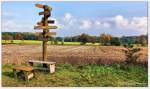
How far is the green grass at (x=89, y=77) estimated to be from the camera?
7156mm

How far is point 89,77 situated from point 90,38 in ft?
1.85

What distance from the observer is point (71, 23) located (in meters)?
7.21

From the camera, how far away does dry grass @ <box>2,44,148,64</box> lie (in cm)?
729

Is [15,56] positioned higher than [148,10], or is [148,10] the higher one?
[148,10]

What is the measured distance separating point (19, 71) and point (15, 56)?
247 mm

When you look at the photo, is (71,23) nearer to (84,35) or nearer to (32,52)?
(84,35)

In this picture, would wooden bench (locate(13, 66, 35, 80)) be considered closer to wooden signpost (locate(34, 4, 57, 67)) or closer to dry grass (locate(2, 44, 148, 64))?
dry grass (locate(2, 44, 148, 64))

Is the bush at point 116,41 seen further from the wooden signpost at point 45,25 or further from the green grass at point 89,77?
the wooden signpost at point 45,25

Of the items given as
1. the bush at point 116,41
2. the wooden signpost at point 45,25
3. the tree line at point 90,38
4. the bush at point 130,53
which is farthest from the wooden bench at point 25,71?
the bush at point 130,53

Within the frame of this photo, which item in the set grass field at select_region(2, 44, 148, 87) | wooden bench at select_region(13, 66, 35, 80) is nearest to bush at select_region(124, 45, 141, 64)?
grass field at select_region(2, 44, 148, 87)

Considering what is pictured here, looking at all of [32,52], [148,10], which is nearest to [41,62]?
[32,52]

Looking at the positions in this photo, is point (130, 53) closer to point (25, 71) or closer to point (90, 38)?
point (90, 38)

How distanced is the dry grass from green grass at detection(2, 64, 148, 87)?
103mm

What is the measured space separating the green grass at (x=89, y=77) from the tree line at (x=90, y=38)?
36 cm
